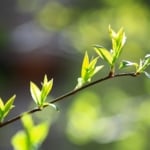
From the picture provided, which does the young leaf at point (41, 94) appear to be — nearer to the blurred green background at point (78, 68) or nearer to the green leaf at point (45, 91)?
the green leaf at point (45, 91)

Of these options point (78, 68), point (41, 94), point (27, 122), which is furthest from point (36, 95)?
point (78, 68)

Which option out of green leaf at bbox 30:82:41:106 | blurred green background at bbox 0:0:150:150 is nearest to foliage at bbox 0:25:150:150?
green leaf at bbox 30:82:41:106

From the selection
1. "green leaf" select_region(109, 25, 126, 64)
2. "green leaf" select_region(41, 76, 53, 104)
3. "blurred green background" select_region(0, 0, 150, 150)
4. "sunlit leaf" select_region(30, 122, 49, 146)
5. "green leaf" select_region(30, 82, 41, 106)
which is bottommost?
"blurred green background" select_region(0, 0, 150, 150)

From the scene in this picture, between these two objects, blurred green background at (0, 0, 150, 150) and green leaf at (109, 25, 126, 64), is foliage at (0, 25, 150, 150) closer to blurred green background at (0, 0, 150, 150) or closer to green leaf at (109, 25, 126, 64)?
green leaf at (109, 25, 126, 64)

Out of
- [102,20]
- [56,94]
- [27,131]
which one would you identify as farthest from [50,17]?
[27,131]

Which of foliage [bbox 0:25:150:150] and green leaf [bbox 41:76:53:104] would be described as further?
green leaf [bbox 41:76:53:104]

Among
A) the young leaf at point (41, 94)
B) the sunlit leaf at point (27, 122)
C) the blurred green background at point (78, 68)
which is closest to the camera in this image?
the sunlit leaf at point (27, 122)

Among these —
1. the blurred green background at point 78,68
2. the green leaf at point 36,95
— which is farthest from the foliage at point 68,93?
the blurred green background at point 78,68

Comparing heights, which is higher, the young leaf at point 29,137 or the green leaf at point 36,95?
the young leaf at point 29,137

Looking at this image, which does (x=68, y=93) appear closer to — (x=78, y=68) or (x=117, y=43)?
(x=117, y=43)
